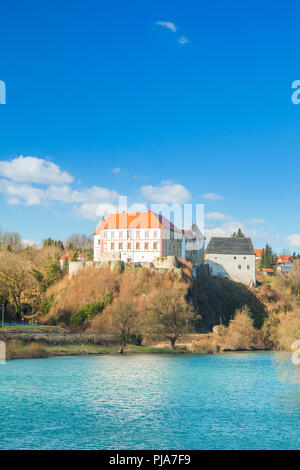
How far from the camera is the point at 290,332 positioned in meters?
26.2

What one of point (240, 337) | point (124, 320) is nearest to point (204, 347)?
point (240, 337)

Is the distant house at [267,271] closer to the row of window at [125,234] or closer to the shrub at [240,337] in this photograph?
the row of window at [125,234]

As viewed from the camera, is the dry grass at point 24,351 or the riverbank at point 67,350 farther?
the riverbank at point 67,350

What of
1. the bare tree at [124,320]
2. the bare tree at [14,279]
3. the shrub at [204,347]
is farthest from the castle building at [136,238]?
the shrub at [204,347]

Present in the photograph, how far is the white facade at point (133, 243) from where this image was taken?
72625 mm

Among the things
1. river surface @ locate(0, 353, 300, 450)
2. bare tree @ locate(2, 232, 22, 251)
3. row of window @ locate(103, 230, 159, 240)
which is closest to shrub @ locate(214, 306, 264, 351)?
river surface @ locate(0, 353, 300, 450)

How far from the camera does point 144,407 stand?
2595 cm

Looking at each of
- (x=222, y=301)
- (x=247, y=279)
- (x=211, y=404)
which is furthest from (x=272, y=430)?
(x=247, y=279)

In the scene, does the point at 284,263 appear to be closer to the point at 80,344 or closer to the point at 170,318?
the point at 170,318

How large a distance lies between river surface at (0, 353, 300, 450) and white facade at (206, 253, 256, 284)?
4447cm

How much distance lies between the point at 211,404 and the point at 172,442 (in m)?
7.97

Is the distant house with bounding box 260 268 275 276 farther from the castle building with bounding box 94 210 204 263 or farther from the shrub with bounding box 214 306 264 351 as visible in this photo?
the shrub with bounding box 214 306 264 351

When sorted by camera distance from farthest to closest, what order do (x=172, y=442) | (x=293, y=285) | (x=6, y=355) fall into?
(x=293, y=285), (x=6, y=355), (x=172, y=442)

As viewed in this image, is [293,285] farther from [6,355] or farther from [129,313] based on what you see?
[6,355]
